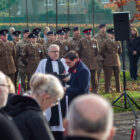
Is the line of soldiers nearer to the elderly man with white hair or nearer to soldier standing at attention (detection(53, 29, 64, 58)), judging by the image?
soldier standing at attention (detection(53, 29, 64, 58))

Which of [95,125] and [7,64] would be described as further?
[7,64]

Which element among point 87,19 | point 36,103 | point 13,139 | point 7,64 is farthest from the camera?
point 87,19

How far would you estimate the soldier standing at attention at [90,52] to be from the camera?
49.3 feet

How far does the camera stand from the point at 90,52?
49.6 ft

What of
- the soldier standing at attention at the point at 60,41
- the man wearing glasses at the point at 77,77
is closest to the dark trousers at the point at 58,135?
the man wearing glasses at the point at 77,77

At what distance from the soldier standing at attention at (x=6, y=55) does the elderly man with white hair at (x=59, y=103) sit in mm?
5500

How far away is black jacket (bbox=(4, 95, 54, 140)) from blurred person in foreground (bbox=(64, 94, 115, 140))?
115 centimetres

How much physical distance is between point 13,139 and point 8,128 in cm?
7

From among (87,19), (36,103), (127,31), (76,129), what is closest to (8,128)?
(76,129)

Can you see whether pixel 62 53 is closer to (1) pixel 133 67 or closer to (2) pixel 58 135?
(1) pixel 133 67

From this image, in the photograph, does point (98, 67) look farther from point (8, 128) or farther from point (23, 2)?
point (8, 128)

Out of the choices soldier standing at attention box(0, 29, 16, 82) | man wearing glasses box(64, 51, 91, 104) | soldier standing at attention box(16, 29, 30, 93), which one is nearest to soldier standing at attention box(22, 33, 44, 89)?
soldier standing at attention box(16, 29, 30, 93)

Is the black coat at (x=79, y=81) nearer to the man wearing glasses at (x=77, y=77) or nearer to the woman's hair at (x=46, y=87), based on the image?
the man wearing glasses at (x=77, y=77)

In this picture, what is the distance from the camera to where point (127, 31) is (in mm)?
11656
